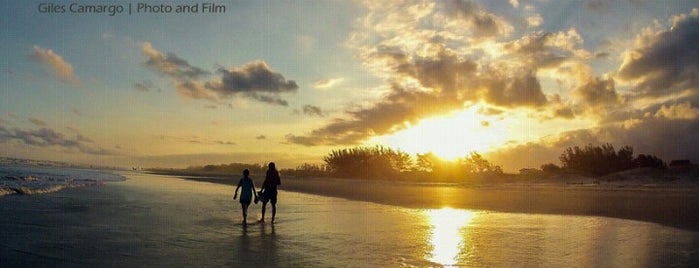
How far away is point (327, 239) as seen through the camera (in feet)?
36.8

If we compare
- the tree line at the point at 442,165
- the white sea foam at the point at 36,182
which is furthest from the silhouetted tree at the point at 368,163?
the white sea foam at the point at 36,182

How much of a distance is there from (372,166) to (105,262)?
55543 mm

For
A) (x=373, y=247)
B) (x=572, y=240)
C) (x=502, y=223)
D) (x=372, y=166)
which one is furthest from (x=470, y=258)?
(x=372, y=166)

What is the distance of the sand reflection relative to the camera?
921 centimetres

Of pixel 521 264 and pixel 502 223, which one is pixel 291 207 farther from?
pixel 521 264

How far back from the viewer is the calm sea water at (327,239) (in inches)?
341

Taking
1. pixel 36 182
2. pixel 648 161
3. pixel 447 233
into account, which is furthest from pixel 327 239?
pixel 648 161

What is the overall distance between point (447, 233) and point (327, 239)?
323 cm

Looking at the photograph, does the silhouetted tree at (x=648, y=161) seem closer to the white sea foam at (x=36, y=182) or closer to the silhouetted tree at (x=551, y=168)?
the silhouetted tree at (x=551, y=168)

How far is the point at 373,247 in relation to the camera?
10.2 meters

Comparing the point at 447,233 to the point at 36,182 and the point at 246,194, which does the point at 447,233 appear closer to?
the point at 246,194

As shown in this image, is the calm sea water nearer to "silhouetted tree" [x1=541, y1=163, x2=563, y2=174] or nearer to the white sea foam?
the white sea foam

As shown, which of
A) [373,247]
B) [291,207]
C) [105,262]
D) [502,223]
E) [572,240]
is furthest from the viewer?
[291,207]

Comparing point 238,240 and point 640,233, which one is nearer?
point 238,240
